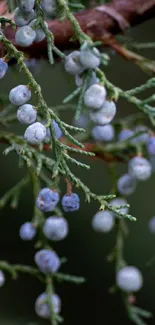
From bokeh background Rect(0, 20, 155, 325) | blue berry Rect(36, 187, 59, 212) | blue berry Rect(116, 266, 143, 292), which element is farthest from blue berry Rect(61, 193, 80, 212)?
bokeh background Rect(0, 20, 155, 325)

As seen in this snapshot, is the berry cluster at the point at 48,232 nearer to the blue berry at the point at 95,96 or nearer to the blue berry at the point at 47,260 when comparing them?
the blue berry at the point at 47,260

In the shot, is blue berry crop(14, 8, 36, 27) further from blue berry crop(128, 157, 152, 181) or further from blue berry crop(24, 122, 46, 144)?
blue berry crop(128, 157, 152, 181)

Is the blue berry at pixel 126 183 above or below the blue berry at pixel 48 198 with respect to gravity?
below

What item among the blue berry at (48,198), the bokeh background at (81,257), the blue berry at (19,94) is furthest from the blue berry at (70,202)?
the bokeh background at (81,257)

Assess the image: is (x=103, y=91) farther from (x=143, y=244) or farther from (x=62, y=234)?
(x=143, y=244)

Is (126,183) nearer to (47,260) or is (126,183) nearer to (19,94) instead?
(47,260)

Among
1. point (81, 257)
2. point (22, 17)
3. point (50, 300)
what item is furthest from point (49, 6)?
point (81, 257)

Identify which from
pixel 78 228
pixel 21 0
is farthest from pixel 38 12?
pixel 78 228
